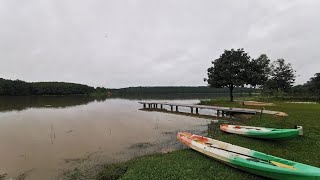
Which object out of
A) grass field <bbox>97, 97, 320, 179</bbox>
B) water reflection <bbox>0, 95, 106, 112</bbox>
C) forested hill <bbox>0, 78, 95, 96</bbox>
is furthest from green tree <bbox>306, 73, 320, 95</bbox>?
forested hill <bbox>0, 78, 95, 96</bbox>

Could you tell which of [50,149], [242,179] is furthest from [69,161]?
[242,179]

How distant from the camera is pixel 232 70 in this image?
140ft

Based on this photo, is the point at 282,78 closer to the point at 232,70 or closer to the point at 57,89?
the point at 232,70

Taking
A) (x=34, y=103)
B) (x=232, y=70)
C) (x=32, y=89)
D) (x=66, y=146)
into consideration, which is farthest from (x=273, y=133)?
(x=32, y=89)

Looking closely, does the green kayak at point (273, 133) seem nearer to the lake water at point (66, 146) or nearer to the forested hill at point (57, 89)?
the lake water at point (66, 146)

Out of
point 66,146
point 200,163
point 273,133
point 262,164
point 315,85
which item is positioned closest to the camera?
point 262,164

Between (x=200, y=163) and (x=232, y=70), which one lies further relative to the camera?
(x=232, y=70)

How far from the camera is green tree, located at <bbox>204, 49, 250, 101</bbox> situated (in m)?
42.3

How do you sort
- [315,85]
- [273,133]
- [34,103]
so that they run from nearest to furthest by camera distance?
[273,133] → [315,85] → [34,103]

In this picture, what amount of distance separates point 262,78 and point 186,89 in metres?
128

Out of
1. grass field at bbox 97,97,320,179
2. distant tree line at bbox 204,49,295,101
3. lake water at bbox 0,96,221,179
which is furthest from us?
distant tree line at bbox 204,49,295,101

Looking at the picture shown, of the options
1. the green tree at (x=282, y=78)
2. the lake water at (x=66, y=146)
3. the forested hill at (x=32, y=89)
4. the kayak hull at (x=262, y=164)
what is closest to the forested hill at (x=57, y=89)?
the forested hill at (x=32, y=89)

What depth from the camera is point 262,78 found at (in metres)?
42.4

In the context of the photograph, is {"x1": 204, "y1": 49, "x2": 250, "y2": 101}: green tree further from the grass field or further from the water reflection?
the water reflection
